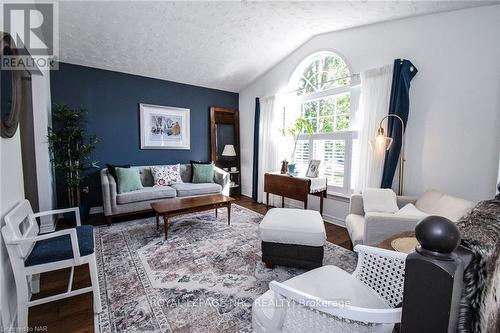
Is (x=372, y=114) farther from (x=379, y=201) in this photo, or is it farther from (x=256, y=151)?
(x=256, y=151)

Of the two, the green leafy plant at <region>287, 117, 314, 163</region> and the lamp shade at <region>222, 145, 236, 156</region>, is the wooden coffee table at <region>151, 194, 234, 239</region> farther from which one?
the lamp shade at <region>222, 145, 236, 156</region>

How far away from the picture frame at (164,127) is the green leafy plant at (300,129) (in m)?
2.12

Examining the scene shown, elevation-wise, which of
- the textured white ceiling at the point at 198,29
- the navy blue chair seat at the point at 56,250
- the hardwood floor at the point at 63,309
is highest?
the textured white ceiling at the point at 198,29

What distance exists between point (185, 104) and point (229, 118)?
103 cm

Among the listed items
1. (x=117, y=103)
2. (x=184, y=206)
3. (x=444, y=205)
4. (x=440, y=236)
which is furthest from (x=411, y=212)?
(x=117, y=103)

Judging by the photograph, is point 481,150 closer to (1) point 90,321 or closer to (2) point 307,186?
(2) point 307,186

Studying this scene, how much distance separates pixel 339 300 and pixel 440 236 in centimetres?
75

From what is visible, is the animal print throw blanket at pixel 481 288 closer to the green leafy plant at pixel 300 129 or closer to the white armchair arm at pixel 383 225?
the white armchair arm at pixel 383 225

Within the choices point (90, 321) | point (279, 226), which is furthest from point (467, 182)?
point (90, 321)

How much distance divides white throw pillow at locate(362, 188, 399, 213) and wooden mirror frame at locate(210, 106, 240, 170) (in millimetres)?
3238

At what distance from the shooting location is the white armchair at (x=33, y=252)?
4.31 ft

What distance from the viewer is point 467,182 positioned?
7.38 feet

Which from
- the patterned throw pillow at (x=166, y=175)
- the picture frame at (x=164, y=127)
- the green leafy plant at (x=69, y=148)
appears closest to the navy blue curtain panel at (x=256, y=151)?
the picture frame at (x=164, y=127)

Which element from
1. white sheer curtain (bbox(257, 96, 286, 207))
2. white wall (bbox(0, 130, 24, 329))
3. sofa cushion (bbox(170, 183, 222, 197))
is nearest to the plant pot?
sofa cushion (bbox(170, 183, 222, 197))
